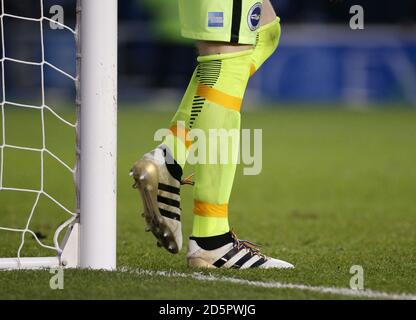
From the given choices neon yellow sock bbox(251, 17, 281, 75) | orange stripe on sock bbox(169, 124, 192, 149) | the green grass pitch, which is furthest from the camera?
neon yellow sock bbox(251, 17, 281, 75)

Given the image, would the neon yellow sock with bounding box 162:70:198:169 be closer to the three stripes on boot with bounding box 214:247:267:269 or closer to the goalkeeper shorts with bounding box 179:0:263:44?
the goalkeeper shorts with bounding box 179:0:263:44

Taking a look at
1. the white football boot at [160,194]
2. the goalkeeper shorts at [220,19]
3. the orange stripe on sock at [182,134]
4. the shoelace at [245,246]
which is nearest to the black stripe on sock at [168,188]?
the white football boot at [160,194]

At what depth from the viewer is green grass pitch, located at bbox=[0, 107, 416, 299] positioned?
284 cm

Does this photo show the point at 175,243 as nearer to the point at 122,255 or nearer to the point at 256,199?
the point at 122,255

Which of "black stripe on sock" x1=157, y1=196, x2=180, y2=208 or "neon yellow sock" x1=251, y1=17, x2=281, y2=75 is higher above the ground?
"neon yellow sock" x1=251, y1=17, x2=281, y2=75

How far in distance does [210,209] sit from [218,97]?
368mm

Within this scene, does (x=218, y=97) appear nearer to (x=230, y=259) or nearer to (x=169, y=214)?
(x=169, y=214)

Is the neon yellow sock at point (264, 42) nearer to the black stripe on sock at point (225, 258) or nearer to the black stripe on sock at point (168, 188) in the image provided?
the black stripe on sock at point (168, 188)

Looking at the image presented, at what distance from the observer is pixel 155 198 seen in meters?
3.09

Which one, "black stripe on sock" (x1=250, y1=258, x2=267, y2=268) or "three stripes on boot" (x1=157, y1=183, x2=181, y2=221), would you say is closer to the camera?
"three stripes on boot" (x1=157, y1=183, x2=181, y2=221)

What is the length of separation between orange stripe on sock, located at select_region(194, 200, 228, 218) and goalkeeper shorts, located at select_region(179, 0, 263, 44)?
0.54m

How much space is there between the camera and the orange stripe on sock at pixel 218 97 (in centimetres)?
314

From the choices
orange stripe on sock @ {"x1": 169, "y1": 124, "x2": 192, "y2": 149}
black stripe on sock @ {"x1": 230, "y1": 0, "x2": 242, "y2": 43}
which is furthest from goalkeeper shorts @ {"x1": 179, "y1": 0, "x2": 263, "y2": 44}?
orange stripe on sock @ {"x1": 169, "y1": 124, "x2": 192, "y2": 149}

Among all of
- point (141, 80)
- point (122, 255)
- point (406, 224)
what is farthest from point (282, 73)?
point (122, 255)
